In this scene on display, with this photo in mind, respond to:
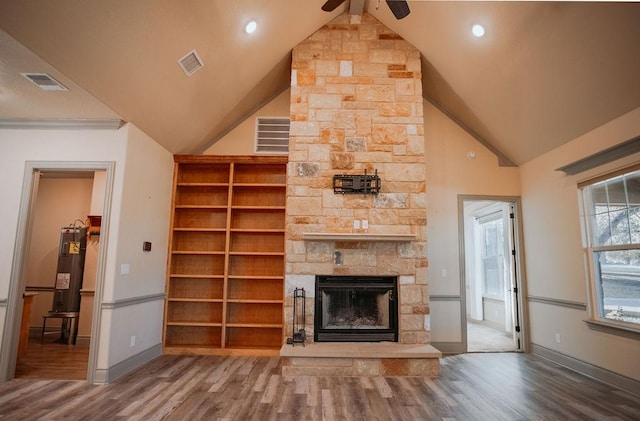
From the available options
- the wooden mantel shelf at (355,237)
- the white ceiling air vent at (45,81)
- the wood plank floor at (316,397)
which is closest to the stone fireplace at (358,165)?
the wooden mantel shelf at (355,237)

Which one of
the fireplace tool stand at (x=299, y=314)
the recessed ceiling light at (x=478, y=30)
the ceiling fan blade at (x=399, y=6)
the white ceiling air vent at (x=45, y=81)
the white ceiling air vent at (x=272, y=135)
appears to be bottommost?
the fireplace tool stand at (x=299, y=314)

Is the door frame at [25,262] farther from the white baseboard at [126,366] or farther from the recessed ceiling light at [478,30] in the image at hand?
the recessed ceiling light at [478,30]

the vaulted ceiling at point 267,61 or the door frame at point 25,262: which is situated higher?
the vaulted ceiling at point 267,61

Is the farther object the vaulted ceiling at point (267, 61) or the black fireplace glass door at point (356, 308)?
the black fireplace glass door at point (356, 308)

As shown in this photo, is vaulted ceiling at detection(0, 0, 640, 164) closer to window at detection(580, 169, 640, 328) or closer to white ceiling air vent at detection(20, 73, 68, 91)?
white ceiling air vent at detection(20, 73, 68, 91)

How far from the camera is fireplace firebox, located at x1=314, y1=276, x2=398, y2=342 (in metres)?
4.26

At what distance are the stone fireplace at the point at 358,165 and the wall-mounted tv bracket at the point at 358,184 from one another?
0.06 m

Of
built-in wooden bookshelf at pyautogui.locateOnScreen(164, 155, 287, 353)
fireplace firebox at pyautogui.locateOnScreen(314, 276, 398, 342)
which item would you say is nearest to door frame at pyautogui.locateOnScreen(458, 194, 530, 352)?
fireplace firebox at pyautogui.locateOnScreen(314, 276, 398, 342)

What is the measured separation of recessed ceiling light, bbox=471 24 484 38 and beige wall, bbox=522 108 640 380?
1.65 meters

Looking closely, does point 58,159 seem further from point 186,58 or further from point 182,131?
point 186,58

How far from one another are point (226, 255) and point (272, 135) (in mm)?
1919

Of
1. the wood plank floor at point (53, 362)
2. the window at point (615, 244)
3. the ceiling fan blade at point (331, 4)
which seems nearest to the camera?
the ceiling fan blade at point (331, 4)

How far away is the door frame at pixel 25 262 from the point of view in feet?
11.7

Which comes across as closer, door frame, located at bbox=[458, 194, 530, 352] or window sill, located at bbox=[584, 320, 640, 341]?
window sill, located at bbox=[584, 320, 640, 341]
